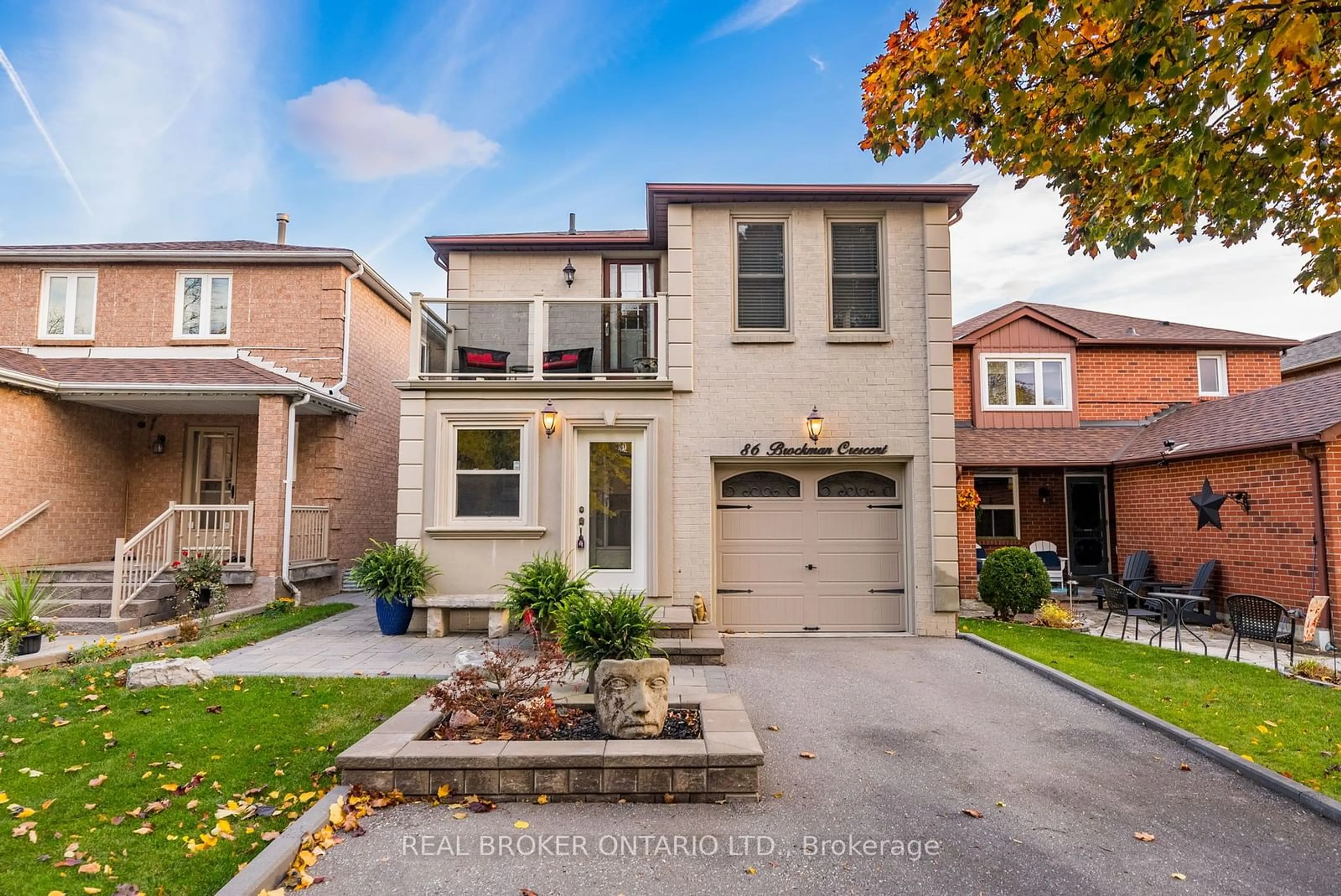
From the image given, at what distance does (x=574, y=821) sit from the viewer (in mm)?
3816

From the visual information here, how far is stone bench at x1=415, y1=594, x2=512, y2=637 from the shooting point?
29.2 feet

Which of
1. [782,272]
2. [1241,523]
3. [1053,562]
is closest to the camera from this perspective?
[782,272]

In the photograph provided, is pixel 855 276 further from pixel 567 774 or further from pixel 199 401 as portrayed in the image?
pixel 199 401

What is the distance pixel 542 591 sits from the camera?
8.00 metres

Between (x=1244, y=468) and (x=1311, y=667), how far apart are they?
4470 millimetres

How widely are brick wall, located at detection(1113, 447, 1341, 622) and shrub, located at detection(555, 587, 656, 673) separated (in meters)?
9.61

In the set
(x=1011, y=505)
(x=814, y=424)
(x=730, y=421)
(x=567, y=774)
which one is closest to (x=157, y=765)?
(x=567, y=774)

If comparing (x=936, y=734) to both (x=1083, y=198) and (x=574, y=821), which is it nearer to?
(x=574, y=821)

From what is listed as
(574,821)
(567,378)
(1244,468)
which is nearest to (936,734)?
(574,821)

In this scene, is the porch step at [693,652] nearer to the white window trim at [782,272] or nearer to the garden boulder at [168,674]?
the white window trim at [782,272]

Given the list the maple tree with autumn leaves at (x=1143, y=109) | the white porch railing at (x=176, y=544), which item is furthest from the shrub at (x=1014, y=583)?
the white porch railing at (x=176, y=544)

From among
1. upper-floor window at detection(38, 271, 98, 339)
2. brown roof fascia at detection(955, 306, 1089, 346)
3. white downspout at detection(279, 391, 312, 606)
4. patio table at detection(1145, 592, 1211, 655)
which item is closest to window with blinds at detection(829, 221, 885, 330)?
patio table at detection(1145, 592, 1211, 655)

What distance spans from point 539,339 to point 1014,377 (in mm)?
11506

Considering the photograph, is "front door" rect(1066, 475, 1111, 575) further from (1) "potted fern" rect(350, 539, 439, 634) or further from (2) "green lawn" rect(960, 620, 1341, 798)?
(1) "potted fern" rect(350, 539, 439, 634)
